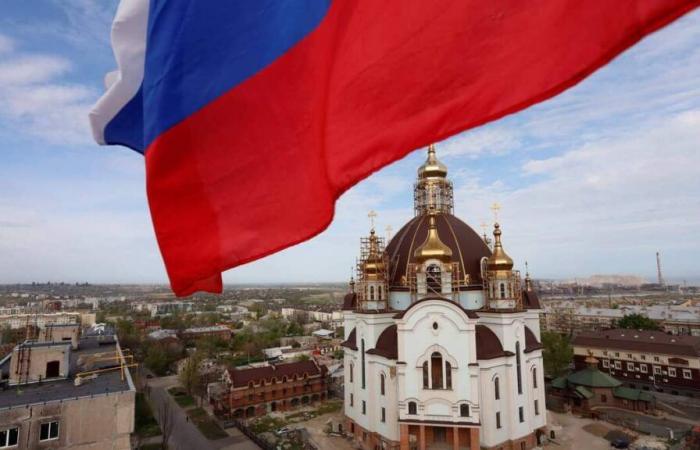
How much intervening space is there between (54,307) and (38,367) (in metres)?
111

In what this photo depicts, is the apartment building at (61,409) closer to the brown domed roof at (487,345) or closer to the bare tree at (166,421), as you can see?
the bare tree at (166,421)

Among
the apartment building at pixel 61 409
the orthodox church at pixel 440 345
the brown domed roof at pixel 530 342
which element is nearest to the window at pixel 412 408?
the orthodox church at pixel 440 345

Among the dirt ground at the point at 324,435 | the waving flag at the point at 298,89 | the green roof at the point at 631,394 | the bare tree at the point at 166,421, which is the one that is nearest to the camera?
the waving flag at the point at 298,89

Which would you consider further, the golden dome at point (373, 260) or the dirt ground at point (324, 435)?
the golden dome at point (373, 260)

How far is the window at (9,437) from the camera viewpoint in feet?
44.6

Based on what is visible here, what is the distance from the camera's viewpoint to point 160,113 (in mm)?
3670

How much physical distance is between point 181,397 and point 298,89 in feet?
130

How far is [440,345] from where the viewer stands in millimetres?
20859

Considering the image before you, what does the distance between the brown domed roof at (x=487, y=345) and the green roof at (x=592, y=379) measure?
12877 millimetres

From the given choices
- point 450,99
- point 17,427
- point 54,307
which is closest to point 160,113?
point 450,99

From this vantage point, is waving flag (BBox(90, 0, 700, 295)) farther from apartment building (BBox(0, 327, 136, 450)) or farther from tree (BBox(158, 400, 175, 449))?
tree (BBox(158, 400, 175, 449))

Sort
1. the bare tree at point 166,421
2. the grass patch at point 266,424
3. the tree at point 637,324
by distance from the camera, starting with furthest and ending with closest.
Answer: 1. the tree at point 637,324
2. the grass patch at point 266,424
3. the bare tree at point 166,421

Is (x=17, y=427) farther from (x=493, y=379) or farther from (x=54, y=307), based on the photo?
(x=54, y=307)

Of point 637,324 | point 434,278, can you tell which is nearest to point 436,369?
point 434,278
